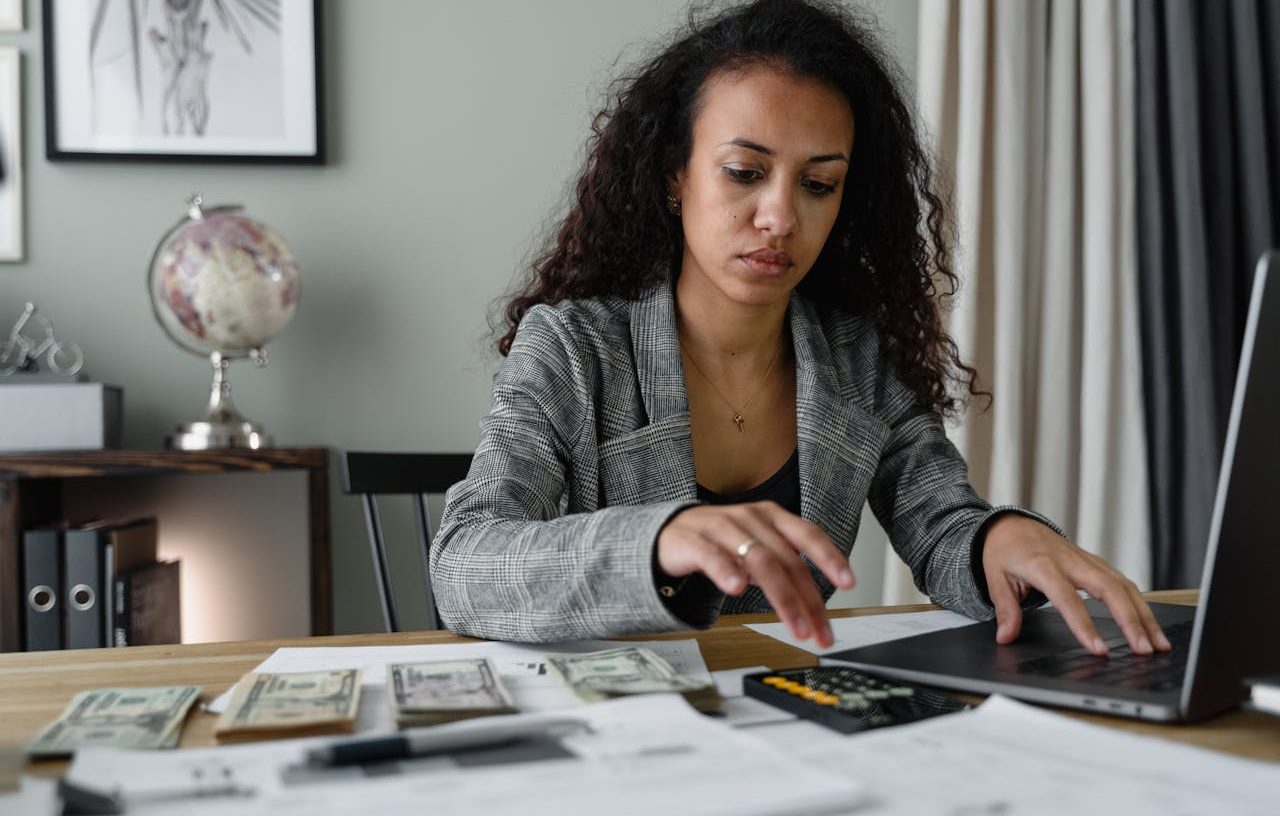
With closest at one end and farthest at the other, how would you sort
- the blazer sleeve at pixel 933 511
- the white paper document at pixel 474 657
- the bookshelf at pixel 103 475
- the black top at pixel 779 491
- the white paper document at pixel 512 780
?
the white paper document at pixel 512 780
the white paper document at pixel 474 657
the blazer sleeve at pixel 933 511
the black top at pixel 779 491
the bookshelf at pixel 103 475

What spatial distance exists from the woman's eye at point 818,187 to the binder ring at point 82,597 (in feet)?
4.28

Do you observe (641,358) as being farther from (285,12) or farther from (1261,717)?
(285,12)

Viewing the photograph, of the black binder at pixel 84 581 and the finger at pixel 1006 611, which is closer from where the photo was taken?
the finger at pixel 1006 611

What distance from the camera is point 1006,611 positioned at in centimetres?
97

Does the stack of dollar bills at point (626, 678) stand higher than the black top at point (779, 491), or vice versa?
the black top at point (779, 491)

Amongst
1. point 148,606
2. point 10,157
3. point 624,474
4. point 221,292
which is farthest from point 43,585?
point 624,474

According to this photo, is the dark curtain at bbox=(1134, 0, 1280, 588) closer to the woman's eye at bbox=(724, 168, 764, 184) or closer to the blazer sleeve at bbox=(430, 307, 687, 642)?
the woman's eye at bbox=(724, 168, 764, 184)

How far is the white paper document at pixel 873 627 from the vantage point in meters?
0.96

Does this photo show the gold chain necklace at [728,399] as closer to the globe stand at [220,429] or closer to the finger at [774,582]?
the finger at [774,582]

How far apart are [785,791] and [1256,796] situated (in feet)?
0.72

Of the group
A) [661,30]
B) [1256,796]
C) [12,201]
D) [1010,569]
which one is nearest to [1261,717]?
[1256,796]

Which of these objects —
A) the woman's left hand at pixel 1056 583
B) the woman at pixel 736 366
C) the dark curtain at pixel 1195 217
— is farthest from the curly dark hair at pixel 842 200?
the dark curtain at pixel 1195 217

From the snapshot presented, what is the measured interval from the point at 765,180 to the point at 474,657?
0.67 metres

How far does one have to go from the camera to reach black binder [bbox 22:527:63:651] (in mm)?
1837
